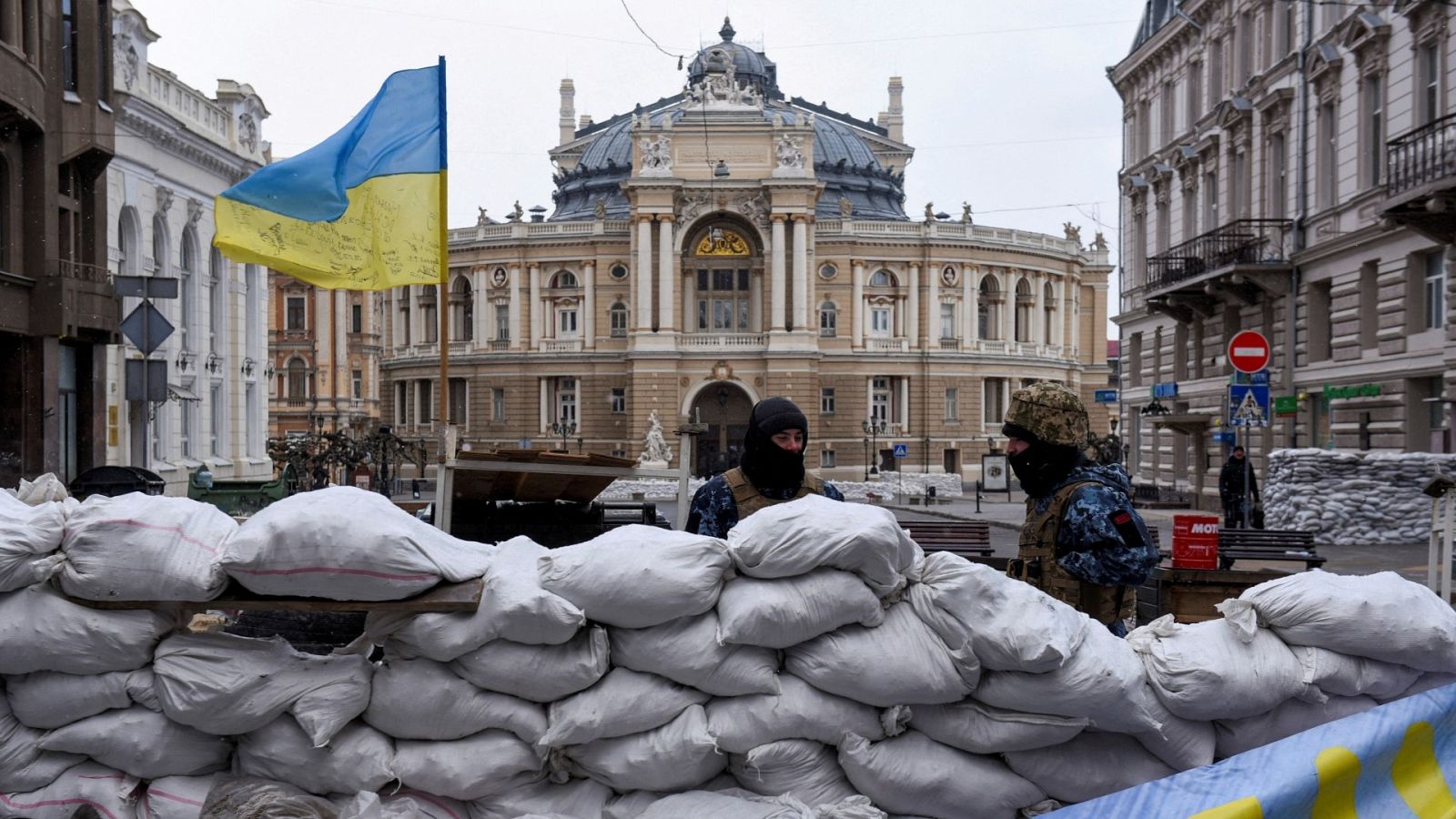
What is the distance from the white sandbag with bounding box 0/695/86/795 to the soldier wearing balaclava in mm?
2366

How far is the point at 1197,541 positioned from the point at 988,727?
250 inches

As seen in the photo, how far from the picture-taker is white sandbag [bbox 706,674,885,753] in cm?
329

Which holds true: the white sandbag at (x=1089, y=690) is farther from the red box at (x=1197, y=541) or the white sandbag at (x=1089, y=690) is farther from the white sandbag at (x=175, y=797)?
the red box at (x=1197, y=541)

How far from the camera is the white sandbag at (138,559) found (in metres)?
3.24

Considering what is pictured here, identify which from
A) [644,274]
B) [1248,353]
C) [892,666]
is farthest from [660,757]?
[644,274]

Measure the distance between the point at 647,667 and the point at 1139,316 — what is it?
32490mm

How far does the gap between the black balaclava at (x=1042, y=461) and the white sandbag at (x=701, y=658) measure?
1.52m

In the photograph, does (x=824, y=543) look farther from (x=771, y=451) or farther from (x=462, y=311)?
(x=462, y=311)

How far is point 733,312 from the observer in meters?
62.6

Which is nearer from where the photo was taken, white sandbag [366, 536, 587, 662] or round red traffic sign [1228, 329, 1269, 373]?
white sandbag [366, 536, 587, 662]

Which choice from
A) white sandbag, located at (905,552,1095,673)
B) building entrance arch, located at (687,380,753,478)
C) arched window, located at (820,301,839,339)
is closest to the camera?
white sandbag, located at (905,552,1095,673)

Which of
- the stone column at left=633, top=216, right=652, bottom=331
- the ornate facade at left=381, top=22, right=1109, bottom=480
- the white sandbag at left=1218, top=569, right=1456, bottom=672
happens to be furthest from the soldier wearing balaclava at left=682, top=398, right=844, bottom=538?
the stone column at left=633, top=216, right=652, bottom=331

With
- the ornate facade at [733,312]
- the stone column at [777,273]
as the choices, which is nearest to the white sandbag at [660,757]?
the ornate facade at [733,312]

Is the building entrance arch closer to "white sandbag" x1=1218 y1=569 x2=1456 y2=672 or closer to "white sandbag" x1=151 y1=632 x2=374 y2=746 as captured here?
"white sandbag" x1=1218 y1=569 x2=1456 y2=672
